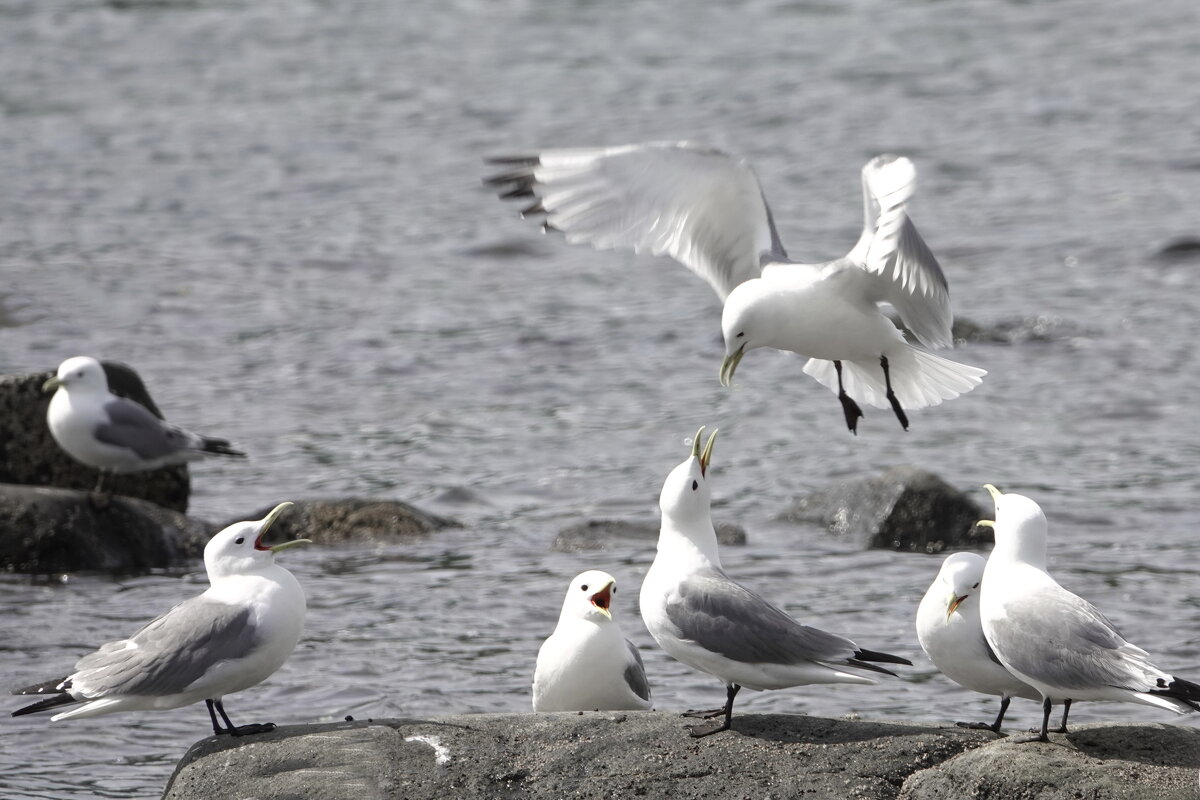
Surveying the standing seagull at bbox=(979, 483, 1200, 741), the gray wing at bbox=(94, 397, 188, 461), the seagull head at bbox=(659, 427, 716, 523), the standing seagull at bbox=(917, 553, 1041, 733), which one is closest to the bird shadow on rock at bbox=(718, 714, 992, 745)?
the standing seagull at bbox=(917, 553, 1041, 733)

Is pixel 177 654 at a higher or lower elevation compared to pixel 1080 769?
higher

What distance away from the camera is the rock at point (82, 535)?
391 inches

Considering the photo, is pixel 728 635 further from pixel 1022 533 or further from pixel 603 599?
pixel 1022 533

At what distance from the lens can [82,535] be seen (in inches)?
394

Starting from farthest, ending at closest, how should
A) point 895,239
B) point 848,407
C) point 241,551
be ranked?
point 848,407
point 895,239
point 241,551

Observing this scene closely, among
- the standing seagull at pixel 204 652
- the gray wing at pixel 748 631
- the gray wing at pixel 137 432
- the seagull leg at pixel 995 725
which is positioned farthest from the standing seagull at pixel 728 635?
the gray wing at pixel 137 432

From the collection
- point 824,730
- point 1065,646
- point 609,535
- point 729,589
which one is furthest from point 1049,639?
point 609,535

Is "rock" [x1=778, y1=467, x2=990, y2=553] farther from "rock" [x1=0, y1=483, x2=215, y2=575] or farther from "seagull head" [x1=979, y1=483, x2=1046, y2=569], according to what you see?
"seagull head" [x1=979, y1=483, x2=1046, y2=569]

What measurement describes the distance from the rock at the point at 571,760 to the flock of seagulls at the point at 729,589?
16 cm

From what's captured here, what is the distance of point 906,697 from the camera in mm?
8055

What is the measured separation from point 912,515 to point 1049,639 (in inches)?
198

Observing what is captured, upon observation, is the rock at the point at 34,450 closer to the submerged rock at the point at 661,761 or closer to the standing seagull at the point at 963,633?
the submerged rock at the point at 661,761

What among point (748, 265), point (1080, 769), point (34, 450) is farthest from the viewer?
point (34, 450)

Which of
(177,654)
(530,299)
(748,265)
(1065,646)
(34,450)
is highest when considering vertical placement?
(748,265)
